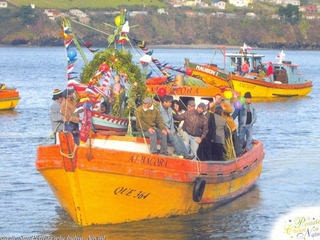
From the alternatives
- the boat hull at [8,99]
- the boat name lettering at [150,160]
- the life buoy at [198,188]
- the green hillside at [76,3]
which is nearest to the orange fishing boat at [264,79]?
the boat hull at [8,99]

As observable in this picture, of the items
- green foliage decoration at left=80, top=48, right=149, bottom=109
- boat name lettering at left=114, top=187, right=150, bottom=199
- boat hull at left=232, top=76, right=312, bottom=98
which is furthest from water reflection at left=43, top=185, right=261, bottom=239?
boat hull at left=232, top=76, right=312, bottom=98

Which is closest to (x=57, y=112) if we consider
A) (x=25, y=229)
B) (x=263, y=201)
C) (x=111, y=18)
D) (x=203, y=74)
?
(x=25, y=229)

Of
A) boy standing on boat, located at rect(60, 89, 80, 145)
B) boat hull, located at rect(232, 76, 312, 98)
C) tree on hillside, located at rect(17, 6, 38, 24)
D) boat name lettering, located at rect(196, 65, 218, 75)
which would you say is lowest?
tree on hillside, located at rect(17, 6, 38, 24)

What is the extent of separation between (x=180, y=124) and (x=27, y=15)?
15491 cm

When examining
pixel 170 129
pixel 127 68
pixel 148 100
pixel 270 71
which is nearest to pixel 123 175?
pixel 148 100

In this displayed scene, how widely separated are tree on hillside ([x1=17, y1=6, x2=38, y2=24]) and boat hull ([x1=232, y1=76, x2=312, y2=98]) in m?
124

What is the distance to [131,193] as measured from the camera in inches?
706

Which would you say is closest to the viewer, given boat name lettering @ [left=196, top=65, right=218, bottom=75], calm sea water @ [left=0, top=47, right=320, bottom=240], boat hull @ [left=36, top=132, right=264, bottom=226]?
boat hull @ [left=36, top=132, right=264, bottom=226]

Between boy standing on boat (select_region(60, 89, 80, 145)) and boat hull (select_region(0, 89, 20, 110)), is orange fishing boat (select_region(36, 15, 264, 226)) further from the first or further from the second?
boat hull (select_region(0, 89, 20, 110))

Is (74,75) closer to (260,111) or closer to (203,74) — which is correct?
(203,74)

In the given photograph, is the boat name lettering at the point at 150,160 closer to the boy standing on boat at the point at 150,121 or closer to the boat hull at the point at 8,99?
the boy standing on boat at the point at 150,121

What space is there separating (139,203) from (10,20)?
535 ft

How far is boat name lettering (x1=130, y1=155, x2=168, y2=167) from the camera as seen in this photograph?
1770cm

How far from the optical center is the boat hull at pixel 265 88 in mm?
47125
